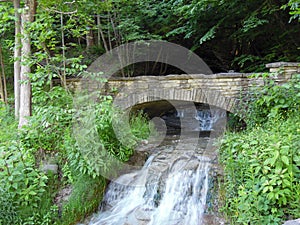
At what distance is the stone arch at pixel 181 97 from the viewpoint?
4430 millimetres

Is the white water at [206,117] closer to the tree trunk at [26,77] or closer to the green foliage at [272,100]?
the green foliage at [272,100]

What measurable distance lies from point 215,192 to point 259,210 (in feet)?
2.66

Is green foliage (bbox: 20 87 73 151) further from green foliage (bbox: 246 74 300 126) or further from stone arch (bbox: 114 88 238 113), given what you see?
green foliage (bbox: 246 74 300 126)

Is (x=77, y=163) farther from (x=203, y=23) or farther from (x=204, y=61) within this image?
(x=204, y=61)

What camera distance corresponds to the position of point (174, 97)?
494 cm

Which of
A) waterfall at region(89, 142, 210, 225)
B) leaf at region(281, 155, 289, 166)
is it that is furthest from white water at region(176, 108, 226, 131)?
leaf at region(281, 155, 289, 166)

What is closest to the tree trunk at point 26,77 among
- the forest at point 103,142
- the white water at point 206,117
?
the forest at point 103,142

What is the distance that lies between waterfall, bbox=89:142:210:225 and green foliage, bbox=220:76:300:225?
0.41 m

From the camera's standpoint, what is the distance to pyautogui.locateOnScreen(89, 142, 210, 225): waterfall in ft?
10.4

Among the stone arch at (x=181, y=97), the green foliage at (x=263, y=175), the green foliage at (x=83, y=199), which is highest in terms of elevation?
the stone arch at (x=181, y=97)

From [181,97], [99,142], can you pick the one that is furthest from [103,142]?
[181,97]

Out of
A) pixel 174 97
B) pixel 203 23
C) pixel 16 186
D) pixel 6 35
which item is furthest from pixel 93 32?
pixel 16 186

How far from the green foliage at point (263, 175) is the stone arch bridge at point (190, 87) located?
38.3 inches

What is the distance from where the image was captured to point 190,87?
15.5ft
